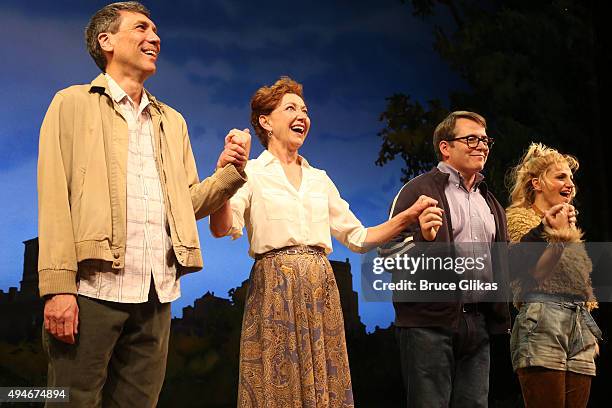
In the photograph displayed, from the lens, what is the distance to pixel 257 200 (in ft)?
8.82

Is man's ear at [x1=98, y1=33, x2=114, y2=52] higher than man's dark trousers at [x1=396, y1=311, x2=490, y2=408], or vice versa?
man's ear at [x1=98, y1=33, x2=114, y2=52]

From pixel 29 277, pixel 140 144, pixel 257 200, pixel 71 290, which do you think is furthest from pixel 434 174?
pixel 29 277

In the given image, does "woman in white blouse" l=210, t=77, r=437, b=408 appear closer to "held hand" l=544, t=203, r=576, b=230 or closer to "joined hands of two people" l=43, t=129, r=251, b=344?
"held hand" l=544, t=203, r=576, b=230

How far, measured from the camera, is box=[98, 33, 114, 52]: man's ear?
226 cm

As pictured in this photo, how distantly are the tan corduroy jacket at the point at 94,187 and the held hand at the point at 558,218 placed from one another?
48.6 inches

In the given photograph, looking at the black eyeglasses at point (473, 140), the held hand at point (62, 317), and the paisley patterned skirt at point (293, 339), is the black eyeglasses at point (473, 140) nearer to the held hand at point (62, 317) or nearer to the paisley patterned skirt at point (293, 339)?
the paisley patterned skirt at point (293, 339)

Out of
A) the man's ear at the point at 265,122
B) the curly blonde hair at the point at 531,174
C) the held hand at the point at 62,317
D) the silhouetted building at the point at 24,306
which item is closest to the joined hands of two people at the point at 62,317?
the held hand at the point at 62,317

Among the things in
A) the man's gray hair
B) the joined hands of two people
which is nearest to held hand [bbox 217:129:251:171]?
→ the man's gray hair

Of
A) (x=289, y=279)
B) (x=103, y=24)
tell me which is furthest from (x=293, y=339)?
(x=103, y=24)

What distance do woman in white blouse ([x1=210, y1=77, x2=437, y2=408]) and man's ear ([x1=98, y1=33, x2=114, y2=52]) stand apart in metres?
0.59

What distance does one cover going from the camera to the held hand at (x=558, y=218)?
2.78m

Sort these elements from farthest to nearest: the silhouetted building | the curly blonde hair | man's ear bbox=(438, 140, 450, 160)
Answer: the silhouetted building
the curly blonde hair
man's ear bbox=(438, 140, 450, 160)

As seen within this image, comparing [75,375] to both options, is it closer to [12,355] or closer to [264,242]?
[264,242]

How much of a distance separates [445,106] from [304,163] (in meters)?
1.70
